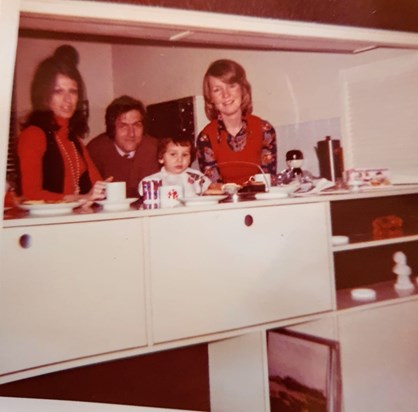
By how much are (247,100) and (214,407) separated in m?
0.84

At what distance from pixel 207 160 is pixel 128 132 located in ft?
0.92

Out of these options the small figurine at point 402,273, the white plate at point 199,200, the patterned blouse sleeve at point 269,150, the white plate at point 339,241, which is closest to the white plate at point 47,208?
the white plate at point 199,200

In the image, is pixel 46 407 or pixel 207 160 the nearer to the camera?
pixel 46 407

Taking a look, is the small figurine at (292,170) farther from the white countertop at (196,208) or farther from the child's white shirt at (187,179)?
the child's white shirt at (187,179)

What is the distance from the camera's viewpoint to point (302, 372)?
4.05ft

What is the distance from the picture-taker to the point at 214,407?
4.38ft

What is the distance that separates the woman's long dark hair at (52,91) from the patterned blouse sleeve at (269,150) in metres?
0.48

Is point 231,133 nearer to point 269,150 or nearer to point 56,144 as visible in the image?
point 269,150

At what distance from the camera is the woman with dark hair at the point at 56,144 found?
1183mm

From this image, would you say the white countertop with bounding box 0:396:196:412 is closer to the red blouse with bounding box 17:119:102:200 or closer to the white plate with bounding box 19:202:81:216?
the white plate with bounding box 19:202:81:216

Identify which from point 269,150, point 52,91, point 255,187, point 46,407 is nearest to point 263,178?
point 255,187

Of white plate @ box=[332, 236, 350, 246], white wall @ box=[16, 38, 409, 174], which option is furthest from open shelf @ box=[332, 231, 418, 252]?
white wall @ box=[16, 38, 409, 174]

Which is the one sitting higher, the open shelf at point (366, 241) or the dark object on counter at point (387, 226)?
the dark object on counter at point (387, 226)

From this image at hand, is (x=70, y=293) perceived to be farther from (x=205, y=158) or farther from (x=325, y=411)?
(x=325, y=411)
